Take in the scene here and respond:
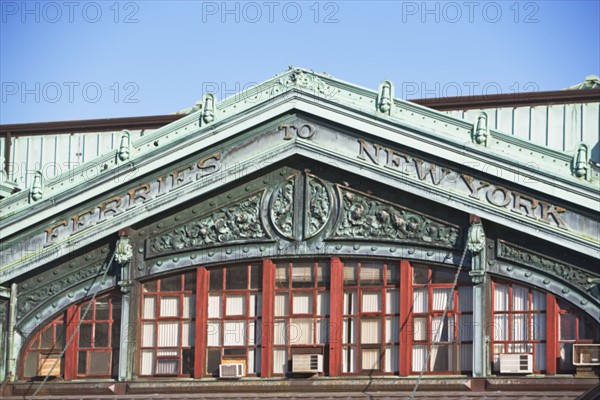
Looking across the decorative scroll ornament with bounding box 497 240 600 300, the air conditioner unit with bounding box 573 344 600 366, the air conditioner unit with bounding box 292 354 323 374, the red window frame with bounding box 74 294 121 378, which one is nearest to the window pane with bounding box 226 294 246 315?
the air conditioner unit with bounding box 292 354 323 374

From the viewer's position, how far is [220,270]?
39125 mm

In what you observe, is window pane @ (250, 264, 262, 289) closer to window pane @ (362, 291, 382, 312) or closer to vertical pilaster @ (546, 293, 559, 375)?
window pane @ (362, 291, 382, 312)

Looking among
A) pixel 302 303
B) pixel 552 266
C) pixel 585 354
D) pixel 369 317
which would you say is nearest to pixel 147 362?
pixel 302 303

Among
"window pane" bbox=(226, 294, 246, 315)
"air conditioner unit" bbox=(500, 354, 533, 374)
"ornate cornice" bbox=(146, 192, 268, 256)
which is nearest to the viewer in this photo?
"air conditioner unit" bbox=(500, 354, 533, 374)

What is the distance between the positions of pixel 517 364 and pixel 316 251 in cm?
523

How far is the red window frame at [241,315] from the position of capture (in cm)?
3869

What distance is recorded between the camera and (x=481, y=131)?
36656 millimetres

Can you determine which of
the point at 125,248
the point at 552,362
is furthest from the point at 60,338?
the point at 552,362

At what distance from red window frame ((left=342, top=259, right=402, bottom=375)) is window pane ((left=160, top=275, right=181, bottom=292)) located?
3957 mm

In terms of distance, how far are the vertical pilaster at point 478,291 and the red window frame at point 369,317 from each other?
1.80 m

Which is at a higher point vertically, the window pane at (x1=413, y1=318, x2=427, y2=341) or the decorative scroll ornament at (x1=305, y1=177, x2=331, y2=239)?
the decorative scroll ornament at (x1=305, y1=177, x2=331, y2=239)

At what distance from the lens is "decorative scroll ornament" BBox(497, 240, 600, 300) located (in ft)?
118

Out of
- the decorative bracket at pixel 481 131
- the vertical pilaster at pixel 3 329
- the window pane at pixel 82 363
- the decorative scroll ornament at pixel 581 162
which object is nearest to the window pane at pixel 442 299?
the decorative bracket at pixel 481 131

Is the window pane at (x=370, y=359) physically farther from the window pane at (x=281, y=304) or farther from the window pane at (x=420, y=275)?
the window pane at (x=281, y=304)
